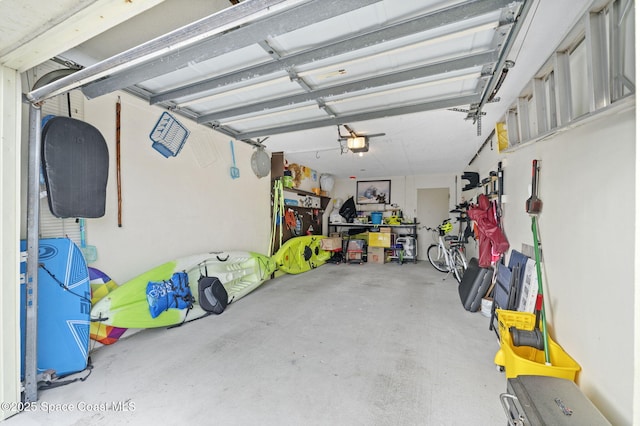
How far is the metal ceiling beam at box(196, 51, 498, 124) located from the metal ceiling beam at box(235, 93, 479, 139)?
1.76ft

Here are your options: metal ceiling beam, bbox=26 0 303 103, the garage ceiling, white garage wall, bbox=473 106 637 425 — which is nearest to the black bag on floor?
white garage wall, bbox=473 106 637 425

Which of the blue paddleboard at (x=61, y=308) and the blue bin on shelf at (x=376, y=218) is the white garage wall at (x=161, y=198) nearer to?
the blue paddleboard at (x=61, y=308)

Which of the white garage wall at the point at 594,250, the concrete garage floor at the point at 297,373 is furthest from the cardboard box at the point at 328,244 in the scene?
the white garage wall at the point at 594,250

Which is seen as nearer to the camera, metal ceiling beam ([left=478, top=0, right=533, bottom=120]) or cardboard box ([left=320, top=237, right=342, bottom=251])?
metal ceiling beam ([left=478, top=0, right=533, bottom=120])

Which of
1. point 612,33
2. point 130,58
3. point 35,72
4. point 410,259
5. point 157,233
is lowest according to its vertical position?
point 410,259

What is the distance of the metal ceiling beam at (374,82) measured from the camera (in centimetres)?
181

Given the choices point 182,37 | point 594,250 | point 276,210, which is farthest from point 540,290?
point 276,210

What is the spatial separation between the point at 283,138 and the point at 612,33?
338cm

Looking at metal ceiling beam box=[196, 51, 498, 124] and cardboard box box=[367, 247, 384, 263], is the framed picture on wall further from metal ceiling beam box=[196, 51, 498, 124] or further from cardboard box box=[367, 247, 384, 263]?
metal ceiling beam box=[196, 51, 498, 124]

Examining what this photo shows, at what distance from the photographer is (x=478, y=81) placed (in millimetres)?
2158

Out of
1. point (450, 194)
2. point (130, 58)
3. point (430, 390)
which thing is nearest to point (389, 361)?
point (430, 390)

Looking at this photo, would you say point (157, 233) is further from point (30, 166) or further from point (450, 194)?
point (450, 194)

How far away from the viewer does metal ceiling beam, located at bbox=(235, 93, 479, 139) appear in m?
2.45

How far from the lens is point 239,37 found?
147 cm
